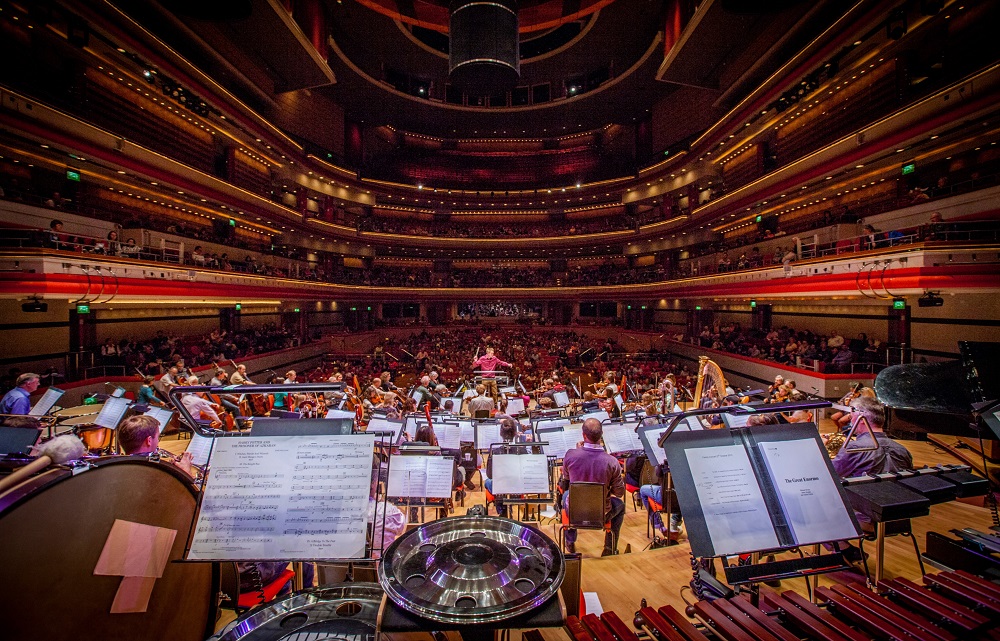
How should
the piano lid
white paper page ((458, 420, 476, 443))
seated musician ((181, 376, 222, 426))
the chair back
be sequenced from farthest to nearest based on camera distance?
seated musician ((181, 376, 222, 426)) < white paper page ((458, 420, 476, 443)) < the piano lid < the chair back

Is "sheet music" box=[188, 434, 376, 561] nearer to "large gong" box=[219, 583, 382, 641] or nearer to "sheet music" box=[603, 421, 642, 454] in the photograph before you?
"large gong" box=[219, 583, 382, 641]

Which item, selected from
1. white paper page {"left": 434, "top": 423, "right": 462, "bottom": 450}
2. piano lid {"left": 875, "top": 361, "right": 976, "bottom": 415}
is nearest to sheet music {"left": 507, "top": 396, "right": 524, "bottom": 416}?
white paper page {"left": 434, "top": 423, "right": 462, "bottom": 450}

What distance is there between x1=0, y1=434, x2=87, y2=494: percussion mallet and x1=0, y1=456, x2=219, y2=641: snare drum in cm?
4

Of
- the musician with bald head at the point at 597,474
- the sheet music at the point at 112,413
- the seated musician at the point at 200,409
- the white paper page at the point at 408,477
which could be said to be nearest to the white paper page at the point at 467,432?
the musician with bald head at the point at 597,474

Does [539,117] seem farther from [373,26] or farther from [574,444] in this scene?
[574,444]

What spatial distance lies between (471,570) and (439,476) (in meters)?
2.69

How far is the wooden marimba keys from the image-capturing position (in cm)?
217

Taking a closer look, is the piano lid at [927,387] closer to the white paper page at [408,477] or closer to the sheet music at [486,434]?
the sheet music at [486,434]

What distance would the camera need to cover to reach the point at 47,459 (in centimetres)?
144

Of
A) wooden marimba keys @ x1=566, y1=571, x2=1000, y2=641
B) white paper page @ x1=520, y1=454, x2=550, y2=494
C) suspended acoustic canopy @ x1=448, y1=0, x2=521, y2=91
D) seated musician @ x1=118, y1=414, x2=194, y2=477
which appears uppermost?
suspended acoustic canopy @ x1=448, y1=0, x2=521, y2=91

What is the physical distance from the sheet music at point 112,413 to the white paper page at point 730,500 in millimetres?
8617

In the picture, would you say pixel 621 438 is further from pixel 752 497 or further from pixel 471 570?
pixel 471 570

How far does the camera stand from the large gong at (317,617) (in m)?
1.73

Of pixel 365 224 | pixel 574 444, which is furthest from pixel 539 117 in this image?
pixel 574 444
